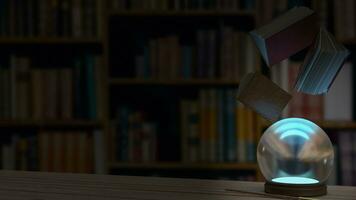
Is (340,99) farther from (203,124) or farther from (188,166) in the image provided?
(188,166)

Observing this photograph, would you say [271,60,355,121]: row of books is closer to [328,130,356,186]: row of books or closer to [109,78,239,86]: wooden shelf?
[328,130,356,186]: row of books

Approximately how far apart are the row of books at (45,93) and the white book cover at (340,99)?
0.98 meters

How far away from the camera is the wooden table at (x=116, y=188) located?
876 mm

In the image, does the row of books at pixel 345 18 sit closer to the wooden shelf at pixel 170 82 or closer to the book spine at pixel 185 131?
the wooden shelf at pixel 170 82

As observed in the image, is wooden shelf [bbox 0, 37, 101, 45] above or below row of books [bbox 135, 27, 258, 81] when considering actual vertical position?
above

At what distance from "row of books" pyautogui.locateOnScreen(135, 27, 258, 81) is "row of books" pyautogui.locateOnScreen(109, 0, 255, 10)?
0.10 metres

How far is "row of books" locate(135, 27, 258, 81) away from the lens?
2373mm

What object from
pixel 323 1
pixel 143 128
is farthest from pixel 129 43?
pixel 323 1

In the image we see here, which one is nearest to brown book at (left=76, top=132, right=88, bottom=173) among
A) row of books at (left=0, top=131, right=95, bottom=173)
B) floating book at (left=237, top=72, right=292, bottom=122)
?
row of books at (left=0, top=131, right=95, bottom=173)

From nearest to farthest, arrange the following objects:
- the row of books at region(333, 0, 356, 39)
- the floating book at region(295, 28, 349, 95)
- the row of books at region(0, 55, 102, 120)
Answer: the floating book at region(295, 28, 349, 95), the row of books at region(333, 0, 356, 39), the row of books at region(0, 55, 102, 120)

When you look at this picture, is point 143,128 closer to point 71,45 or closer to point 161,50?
point 161,50

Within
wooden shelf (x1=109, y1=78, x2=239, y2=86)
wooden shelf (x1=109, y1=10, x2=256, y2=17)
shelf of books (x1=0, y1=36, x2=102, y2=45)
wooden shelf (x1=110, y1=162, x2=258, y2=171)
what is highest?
wooden shelf (x1=109, y1=10, x2=256, y2=17)

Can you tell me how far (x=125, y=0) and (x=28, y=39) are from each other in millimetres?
453

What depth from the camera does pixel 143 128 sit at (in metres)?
2.44
